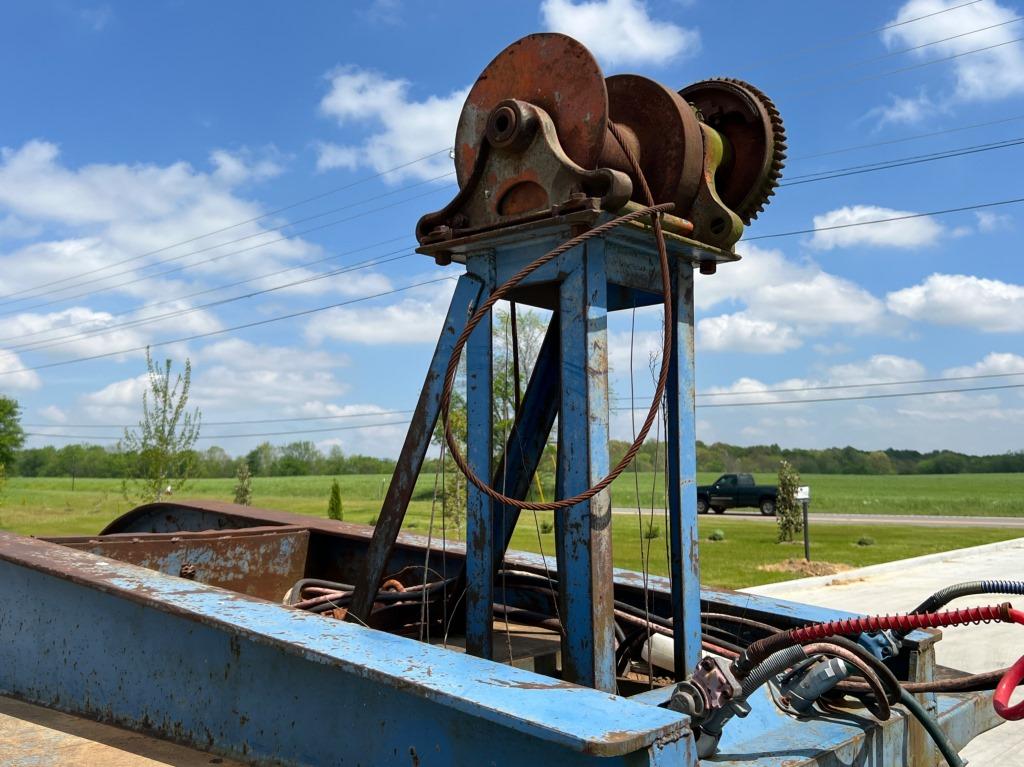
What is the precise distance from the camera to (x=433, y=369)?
301cm

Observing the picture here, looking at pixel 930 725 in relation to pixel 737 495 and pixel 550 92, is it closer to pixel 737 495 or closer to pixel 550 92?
pixel 550 92

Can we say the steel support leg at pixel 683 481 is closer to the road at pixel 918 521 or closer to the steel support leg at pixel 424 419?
the steel support leg at pixel 424 419

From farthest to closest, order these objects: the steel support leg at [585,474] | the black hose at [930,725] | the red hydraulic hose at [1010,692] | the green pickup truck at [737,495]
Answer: the green pickup truck at [737,495] < the steel support leg at [585,474] < the black hose at [930,725] < the red hydraulic hose at [1010,692]

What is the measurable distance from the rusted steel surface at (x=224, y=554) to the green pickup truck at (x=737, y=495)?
30.3m

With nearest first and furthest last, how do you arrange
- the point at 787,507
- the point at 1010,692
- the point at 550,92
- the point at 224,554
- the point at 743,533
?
1. the point at 1010,692
2. the point at 550,92
3. the point at 224,554
4. the point at 787,507
5. the point at 743,533

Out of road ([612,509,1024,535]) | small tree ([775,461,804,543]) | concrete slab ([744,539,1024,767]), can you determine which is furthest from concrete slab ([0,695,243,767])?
road ([612,509,1024,535])

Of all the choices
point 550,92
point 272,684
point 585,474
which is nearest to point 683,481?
→ point 585,474

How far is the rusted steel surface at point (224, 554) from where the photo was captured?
4117 millimetres

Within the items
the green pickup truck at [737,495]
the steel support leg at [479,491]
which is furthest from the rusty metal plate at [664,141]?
the green pickup truck at [737,495]

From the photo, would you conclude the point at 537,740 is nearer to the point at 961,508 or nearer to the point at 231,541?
the point at 231,541

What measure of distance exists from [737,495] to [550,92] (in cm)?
3252

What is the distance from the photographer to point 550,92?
2.84 meters

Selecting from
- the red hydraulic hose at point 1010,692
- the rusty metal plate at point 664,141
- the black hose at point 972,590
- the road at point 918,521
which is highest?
the rusty metal plate at point 664,141

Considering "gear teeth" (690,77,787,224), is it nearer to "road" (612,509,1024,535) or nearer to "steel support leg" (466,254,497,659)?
"steel support leg" (466,254,497,659)
